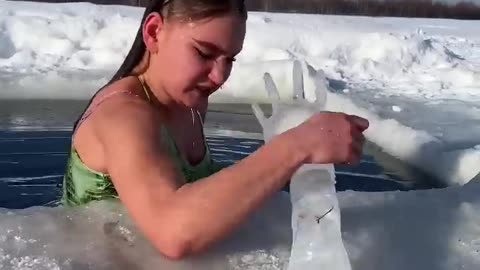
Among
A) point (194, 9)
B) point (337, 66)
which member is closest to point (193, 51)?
point (194, 9)

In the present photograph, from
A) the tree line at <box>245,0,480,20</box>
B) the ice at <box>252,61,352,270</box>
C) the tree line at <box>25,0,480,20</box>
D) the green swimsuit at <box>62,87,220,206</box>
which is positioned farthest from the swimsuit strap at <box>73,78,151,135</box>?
the tree line at <box>245,0,480,20</box>

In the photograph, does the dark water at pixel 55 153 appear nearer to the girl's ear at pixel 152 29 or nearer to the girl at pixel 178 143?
the girl at pixel 178 143

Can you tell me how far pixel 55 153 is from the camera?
2971 millimetres

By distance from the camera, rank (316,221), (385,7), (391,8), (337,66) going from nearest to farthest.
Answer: (316,221)
(337,66)
(391,8)
(385,7)

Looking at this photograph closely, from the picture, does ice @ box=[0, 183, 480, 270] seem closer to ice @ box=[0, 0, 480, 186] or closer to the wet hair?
the wet hair

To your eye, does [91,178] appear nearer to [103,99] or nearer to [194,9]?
[103,99]

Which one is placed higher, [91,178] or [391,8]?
[91,178]

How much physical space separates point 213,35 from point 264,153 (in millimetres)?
247

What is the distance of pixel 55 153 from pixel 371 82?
85.2 inches

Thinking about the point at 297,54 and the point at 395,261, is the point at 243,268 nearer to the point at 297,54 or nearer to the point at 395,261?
the point at 395,261

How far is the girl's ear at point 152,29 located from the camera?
138 cm

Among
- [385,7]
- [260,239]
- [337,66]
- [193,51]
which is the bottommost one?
[385,7]

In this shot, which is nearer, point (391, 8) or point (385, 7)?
point (391, 8)

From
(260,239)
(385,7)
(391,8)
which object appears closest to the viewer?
(260,239)
